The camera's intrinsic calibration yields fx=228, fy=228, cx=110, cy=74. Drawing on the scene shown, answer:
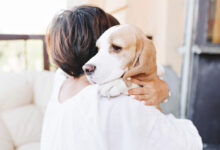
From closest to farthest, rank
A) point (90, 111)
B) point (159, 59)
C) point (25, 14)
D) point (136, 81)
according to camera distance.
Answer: point (90, 111)
point (136, 81)
point (25, 14)
point (159, 59)

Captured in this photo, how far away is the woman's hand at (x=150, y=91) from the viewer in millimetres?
761

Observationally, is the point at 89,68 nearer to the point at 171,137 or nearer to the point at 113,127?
the point at 113,127

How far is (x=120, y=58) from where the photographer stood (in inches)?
30.7

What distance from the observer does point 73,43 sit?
2.48 feet

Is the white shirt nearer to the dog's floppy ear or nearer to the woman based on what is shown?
the woman

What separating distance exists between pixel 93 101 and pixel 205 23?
1.80 metres

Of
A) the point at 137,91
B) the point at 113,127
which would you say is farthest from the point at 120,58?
the point at 113,127

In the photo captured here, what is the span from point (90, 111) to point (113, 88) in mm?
105

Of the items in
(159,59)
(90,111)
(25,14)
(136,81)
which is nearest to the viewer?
(90,111)

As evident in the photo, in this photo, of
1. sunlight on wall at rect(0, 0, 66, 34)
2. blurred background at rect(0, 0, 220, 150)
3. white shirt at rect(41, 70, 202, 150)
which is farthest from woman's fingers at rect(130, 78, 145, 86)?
sunlight on wall at rect(0, 0, 66, 34)

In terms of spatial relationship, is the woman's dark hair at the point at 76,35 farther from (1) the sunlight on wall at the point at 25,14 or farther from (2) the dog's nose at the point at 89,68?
(1) the sunlight on wall at the point at 25,14

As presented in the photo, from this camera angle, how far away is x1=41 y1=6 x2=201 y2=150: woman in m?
0.69

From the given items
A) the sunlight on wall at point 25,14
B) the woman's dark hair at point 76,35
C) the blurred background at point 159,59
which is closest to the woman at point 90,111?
the woman's dark hair at point 76,35

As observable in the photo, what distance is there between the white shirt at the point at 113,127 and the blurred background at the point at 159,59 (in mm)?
953
